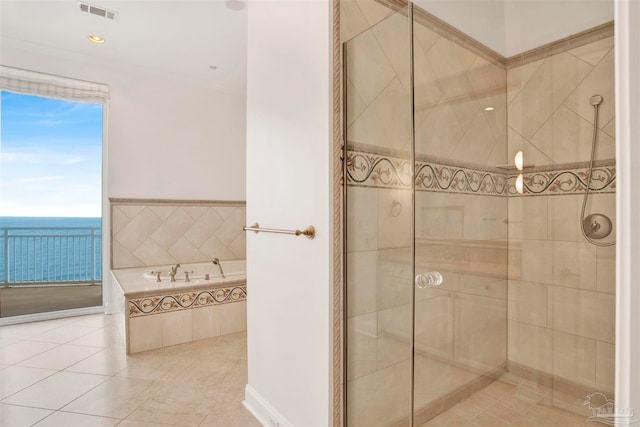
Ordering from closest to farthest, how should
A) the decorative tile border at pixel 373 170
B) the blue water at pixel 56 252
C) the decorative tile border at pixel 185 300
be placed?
the decorative tile border at pixel 373 170, the decorative tile border at pixel 185 300, the blue water at pixel 56 252

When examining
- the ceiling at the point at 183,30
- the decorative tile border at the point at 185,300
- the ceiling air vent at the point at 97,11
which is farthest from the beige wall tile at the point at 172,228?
the ceiling air vent at the point at 97,11

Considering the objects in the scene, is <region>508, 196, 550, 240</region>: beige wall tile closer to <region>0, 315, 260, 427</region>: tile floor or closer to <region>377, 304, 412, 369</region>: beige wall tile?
<region>377, 304, 412, 369</region>: beige wall tile

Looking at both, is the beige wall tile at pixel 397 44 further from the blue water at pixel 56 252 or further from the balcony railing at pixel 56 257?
the balcony railing at pixel 56 257

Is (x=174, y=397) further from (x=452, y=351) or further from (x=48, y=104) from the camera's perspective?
(x=48, y=104)

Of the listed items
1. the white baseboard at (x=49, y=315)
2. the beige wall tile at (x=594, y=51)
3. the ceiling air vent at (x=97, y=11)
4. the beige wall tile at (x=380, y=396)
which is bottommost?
the white baseboard at (x=49, y=315)

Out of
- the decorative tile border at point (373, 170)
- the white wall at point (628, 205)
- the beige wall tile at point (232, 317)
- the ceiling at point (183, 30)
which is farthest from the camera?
the beige wall tile at point (232, 317)

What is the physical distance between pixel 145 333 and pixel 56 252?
10.1ft

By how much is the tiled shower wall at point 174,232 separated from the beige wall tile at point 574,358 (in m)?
3.83

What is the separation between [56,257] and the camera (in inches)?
191

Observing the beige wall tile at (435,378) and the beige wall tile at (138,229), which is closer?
the beige wall tile at (435,378)

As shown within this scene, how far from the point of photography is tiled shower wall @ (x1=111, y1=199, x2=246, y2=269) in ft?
12.7

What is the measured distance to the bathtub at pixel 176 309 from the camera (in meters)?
2.76

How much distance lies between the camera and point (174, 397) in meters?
2.08

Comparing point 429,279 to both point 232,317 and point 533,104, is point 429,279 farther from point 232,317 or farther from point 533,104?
point 232,317
